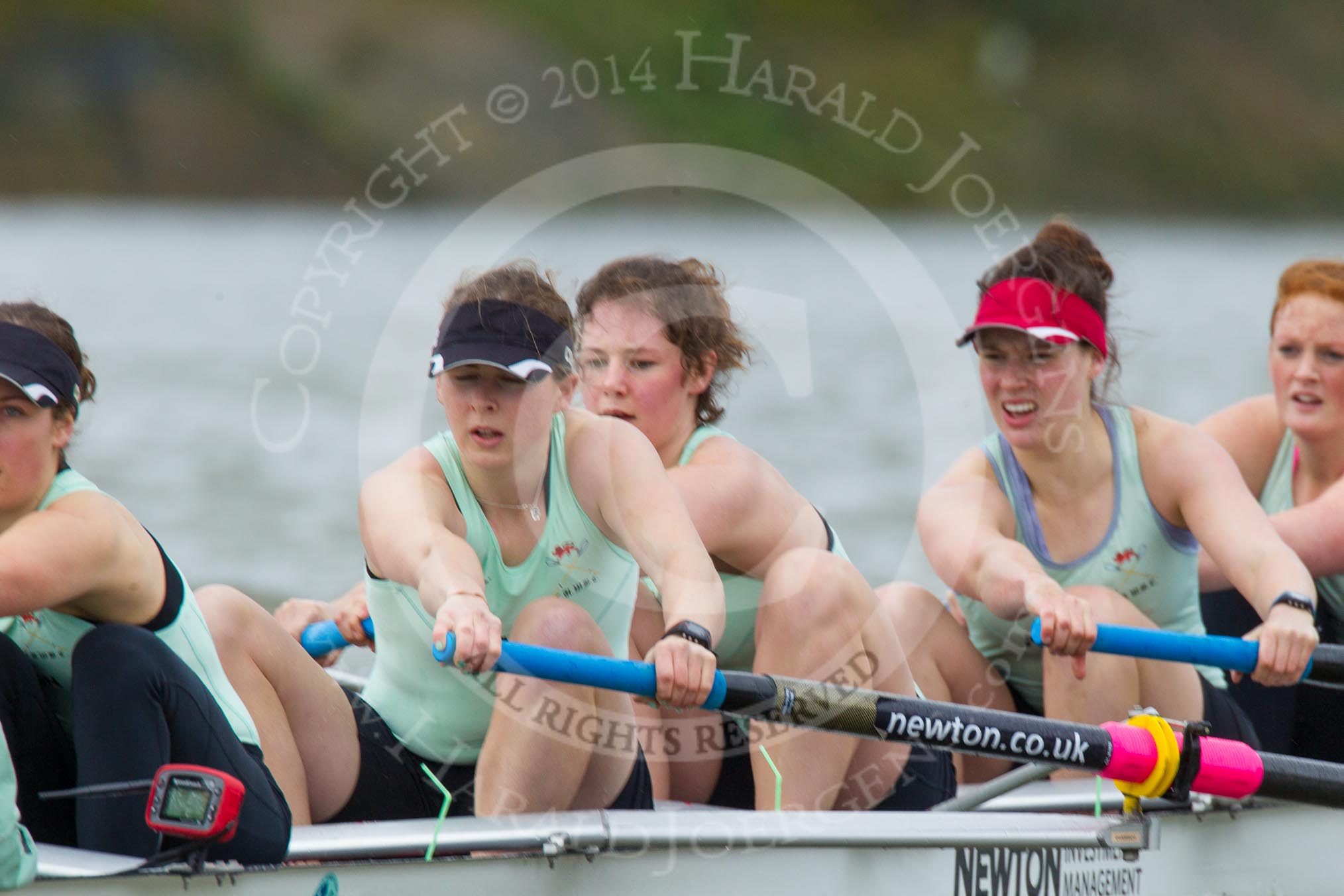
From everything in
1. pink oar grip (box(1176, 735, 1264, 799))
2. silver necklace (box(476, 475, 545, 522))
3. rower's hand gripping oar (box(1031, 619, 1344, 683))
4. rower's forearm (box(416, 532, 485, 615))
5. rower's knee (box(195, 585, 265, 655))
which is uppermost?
silver necklace (box(476, 475, 545, 522))

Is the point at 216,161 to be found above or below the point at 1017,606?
above

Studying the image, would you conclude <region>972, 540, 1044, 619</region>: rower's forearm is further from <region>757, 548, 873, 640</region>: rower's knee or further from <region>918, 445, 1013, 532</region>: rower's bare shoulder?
<region>757, 548, 873, 640</region>: rower's knee

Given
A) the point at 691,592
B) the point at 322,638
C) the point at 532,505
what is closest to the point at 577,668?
the point at 691,592

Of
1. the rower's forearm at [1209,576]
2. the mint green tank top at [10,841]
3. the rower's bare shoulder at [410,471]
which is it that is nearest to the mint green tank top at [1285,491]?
the rower's forearm at [1209,576]

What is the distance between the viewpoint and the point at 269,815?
2.55m

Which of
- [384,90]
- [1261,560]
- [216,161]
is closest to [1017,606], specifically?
[1261,560]

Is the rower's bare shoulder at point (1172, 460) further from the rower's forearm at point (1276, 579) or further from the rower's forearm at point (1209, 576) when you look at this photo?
the rower's forearm at point (1209, 576)

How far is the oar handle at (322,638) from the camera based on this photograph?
3.78 meters

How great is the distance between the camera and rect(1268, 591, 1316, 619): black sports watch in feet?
11.5

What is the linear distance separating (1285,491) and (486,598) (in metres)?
2.52

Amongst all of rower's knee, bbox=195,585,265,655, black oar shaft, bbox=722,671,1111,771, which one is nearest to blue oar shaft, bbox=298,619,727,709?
black oar shaft, bbox=722,671,1111,771

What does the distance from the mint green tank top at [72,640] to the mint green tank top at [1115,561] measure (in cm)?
185

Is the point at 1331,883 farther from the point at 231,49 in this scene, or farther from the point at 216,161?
the point at 231,49

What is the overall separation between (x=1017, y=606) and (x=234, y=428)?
1229cm
